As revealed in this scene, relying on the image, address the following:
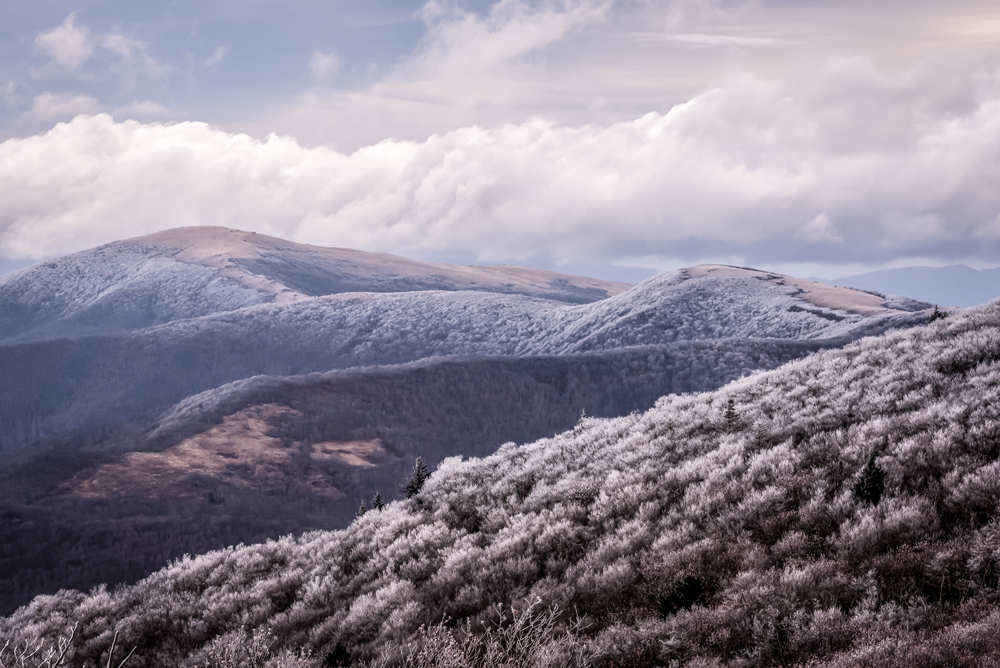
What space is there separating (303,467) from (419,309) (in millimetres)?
90185

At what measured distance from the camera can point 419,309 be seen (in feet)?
464

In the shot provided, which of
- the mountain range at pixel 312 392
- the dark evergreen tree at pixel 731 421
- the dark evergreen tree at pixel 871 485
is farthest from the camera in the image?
the mountain range at pixel 312 392

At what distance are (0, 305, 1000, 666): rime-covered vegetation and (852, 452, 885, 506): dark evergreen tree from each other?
3cm

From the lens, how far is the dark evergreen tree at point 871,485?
8.95m

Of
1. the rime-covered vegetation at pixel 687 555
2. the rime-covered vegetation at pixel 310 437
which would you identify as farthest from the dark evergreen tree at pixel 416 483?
the rime-covered vegetation at pixel 310 437

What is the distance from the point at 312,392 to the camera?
65438 mm

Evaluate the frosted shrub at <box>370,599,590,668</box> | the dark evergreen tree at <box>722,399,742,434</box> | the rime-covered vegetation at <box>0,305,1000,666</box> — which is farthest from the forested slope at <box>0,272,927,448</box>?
the frosted shrub at <box>370,599,590,668</box>

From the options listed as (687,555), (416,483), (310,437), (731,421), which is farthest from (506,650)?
(310,437)

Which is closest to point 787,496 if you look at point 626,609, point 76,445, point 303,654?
point 626,609

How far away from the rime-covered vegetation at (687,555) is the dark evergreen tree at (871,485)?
0.09ft

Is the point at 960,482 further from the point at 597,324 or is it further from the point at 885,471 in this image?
the point at 597,324

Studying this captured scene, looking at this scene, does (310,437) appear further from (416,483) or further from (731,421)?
(731,421)

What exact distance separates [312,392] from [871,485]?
61.4 meters

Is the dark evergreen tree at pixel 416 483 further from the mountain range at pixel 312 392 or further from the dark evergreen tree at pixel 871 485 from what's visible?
the mountain range at pixel 312 392
